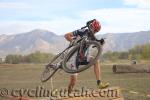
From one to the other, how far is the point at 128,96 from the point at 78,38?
28.2 feet

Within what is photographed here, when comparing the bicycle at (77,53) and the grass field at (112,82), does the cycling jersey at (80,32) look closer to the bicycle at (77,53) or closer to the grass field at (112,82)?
the bicycle at (77,53)

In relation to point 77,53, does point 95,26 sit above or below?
above

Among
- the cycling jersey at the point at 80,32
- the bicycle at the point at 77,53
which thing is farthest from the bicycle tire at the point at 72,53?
the cycling jersey at the point at 80,32

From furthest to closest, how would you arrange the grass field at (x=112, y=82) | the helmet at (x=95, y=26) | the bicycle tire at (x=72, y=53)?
the grass field at (x=112, y=82) → the helmet at (x=95, y=26) → the bicycle tire at (x=72, y=53)

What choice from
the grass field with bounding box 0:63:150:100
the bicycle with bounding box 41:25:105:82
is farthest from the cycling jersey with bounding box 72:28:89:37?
the grass field with bounding box 0:63:150:100

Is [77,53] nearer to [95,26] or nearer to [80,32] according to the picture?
[80,32]

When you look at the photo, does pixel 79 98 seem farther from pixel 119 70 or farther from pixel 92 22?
pixel 119 70

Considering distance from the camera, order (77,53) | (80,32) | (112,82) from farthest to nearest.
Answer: (112,82)
(80,32)
(77,53)

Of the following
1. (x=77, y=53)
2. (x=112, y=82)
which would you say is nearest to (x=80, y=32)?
(x=77, y=53)

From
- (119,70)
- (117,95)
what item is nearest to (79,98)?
(117,95)

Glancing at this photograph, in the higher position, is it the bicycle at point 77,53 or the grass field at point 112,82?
the bicycle at point 77,53

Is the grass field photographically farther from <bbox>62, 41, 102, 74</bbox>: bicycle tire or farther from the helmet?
the helmet

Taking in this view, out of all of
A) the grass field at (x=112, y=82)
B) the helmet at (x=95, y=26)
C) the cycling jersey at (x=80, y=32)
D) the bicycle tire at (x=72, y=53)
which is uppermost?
the helmet at (x=95, y=26)

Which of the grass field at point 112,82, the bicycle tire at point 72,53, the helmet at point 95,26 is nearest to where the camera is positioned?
the bicycle tire at point 72,53
